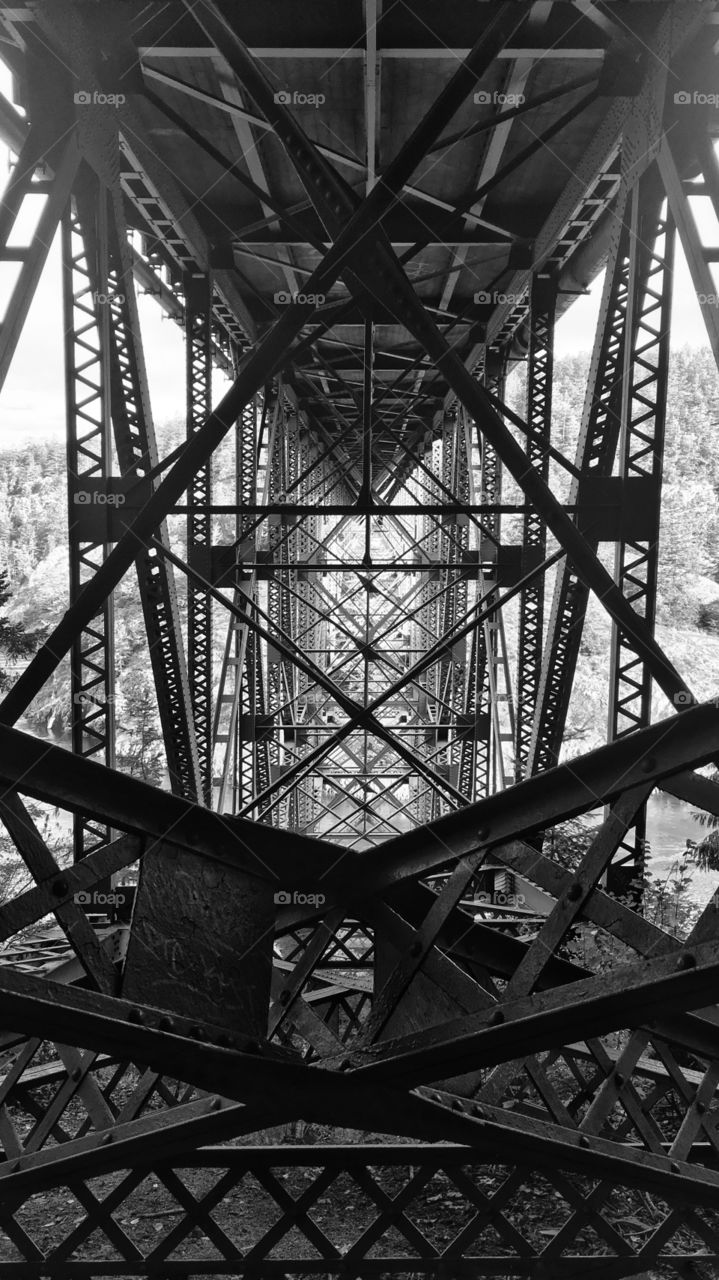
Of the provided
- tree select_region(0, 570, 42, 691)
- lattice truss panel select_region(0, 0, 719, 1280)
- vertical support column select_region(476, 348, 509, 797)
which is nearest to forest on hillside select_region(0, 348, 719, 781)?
vertical support column select_region(476, 348, 509, 797)

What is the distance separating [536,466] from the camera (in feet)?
28.7

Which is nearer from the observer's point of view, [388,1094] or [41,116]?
[388,1094]

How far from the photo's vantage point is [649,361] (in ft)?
20.4

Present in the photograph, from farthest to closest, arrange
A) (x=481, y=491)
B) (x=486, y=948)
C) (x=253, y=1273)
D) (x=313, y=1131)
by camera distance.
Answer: (x=481, y=491)
(x=313, y=1131)
(x=486, y=948)
(x=253, y=1273)

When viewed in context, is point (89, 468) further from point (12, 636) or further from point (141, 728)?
point (141, 728)

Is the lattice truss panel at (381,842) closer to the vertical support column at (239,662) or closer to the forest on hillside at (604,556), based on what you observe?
the vertical support column at (239,662)

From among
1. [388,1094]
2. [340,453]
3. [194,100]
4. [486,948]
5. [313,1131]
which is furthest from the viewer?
[340,453]

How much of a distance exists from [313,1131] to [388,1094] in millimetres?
3912

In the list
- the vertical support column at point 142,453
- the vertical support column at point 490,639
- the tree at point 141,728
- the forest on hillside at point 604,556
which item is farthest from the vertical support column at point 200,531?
the tree at point 141,728

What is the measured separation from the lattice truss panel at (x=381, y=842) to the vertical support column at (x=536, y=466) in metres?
0.04

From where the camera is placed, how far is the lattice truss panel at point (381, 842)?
280 cm

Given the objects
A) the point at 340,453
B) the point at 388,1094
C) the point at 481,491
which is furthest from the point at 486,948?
the point at 340,453

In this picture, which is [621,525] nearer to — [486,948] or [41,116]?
[486,948]

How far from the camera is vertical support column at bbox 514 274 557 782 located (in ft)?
28.4
